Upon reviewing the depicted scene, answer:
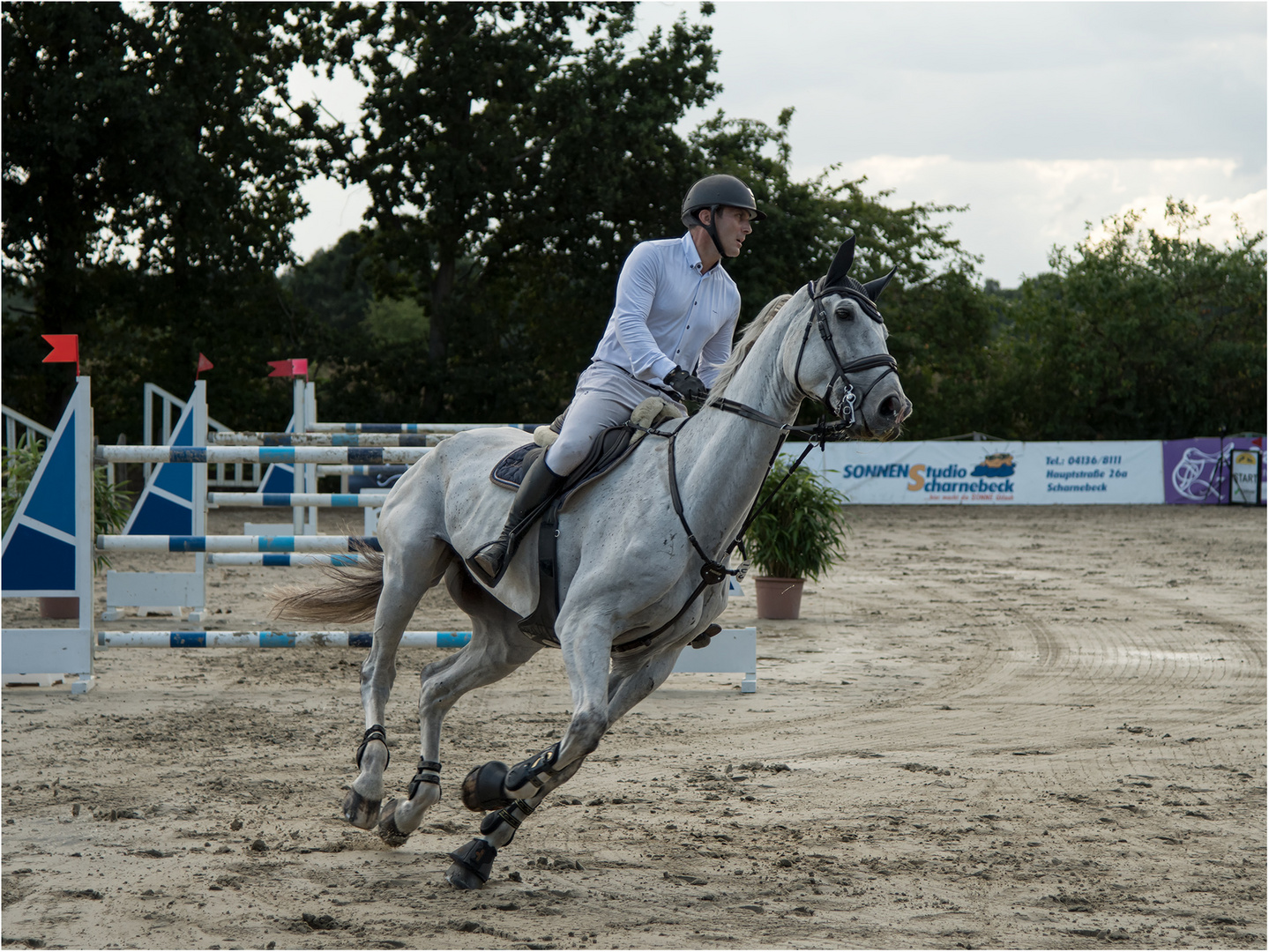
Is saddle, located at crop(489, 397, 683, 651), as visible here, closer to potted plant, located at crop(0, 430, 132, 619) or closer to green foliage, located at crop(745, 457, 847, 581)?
green foliage, located at crop(745, 457, 847, 581)

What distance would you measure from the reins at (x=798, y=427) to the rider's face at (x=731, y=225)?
51 cm

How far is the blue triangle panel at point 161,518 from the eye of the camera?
8992mm

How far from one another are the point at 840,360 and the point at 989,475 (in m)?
21.3

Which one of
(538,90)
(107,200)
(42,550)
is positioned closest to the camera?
(42,550)

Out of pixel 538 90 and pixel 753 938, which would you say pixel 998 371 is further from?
pixel 753 938

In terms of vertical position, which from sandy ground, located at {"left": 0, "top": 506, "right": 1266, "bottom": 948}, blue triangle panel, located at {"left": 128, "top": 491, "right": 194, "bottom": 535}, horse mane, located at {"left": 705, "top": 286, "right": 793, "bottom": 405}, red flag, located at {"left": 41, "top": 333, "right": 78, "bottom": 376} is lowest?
sandy ground, located at {"left": 0, "top": 506, "right": 1266, "bottom": 948}

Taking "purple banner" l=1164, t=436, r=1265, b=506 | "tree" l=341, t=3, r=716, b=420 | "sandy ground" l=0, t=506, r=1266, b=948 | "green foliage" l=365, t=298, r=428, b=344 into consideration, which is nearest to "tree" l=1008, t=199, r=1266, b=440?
"purple banner" l=1164, t=436, r=1265, b=506

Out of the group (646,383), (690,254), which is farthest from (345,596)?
(690,254)

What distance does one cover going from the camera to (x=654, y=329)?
407cm

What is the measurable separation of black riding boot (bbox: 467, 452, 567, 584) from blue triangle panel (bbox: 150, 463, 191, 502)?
5814 millimetres

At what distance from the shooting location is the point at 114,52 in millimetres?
19922

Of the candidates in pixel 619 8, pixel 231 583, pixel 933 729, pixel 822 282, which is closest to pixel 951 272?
pixel 619 8

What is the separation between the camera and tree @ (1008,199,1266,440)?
1228 inches

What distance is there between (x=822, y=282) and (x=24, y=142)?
68.9ft
